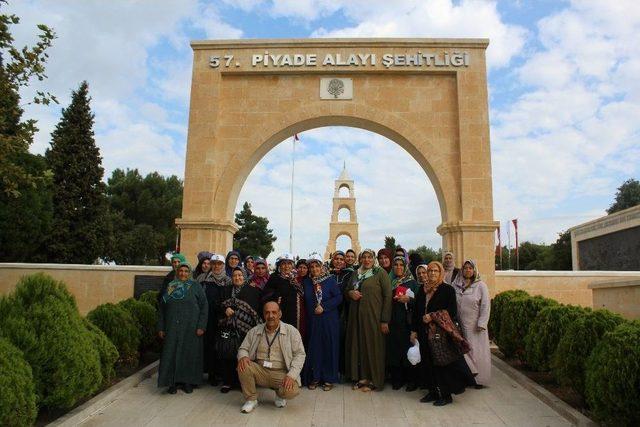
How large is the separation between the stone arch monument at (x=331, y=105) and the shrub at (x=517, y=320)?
3.58 metres

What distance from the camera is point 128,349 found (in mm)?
6203

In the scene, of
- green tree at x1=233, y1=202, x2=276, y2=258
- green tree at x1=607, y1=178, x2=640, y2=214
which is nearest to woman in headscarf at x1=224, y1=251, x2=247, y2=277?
green tree at x1=233, y1=202, x2=276, y2=258

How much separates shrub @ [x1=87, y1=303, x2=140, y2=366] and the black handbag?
1.48 m

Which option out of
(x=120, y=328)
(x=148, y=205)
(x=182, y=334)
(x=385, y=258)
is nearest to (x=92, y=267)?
(x=120, y=328)

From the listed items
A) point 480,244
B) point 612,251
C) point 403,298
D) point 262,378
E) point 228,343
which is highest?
point 612,251

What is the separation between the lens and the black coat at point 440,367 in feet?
17.1

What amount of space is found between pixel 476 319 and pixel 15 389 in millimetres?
4838

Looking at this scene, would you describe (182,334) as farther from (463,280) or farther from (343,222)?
(343,222)

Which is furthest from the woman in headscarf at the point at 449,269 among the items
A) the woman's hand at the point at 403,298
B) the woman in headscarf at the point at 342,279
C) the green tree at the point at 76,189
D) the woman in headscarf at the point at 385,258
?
the green tree at the point at 76,189

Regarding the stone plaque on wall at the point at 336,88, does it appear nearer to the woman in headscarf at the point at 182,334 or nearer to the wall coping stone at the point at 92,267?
the wall coping stone at the point at 92,267

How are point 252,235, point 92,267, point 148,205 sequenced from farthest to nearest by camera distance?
1. point 252,235
2. point 148,205
3. point 92,267

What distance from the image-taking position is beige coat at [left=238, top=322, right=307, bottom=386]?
4.74 m

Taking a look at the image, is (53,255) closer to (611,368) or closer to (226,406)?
(226,406)

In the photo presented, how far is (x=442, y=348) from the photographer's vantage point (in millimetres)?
5184
